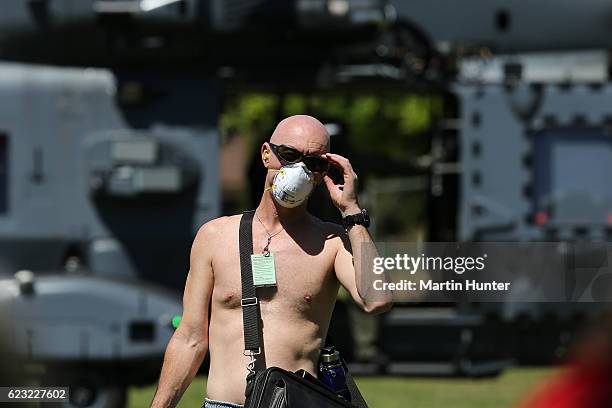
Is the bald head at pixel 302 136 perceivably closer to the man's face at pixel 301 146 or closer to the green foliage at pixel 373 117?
the man's face at pixel 301 146

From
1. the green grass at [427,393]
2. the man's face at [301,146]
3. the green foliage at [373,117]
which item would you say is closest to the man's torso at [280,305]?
the man's face at [301,146]

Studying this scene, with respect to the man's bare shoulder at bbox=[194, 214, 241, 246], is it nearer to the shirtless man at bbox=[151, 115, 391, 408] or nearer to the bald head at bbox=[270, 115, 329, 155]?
the shirtless man at bbox=[151, 115, 391, 408]

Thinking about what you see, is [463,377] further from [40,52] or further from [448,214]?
[40,52]

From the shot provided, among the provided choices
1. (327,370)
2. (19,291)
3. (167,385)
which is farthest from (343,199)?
(19,291)

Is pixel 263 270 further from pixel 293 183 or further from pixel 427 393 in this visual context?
pixel 427 393

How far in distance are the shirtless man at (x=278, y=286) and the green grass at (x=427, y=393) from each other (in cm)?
645

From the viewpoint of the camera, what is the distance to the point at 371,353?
10484mm

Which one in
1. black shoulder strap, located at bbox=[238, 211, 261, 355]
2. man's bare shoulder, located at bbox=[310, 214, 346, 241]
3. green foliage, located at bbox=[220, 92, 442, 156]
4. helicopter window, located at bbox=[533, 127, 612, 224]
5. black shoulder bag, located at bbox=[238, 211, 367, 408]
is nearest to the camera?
black shoulder bag, located at bbox=[238, 211, 367, 408]

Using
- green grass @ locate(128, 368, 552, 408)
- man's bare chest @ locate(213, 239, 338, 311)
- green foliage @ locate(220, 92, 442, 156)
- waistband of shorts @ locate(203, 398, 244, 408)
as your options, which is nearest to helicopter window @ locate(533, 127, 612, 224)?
green grass @ locate(128, 368, 552, 408)

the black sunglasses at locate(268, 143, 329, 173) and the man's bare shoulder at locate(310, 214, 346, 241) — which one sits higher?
the black sunglasses at locate(268, 143, 329, 173)

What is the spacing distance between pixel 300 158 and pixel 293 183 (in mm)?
115

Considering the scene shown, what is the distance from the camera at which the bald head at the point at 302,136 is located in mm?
3818

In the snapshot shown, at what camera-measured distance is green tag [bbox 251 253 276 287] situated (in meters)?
3.79

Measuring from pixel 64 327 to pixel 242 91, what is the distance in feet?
8.87
